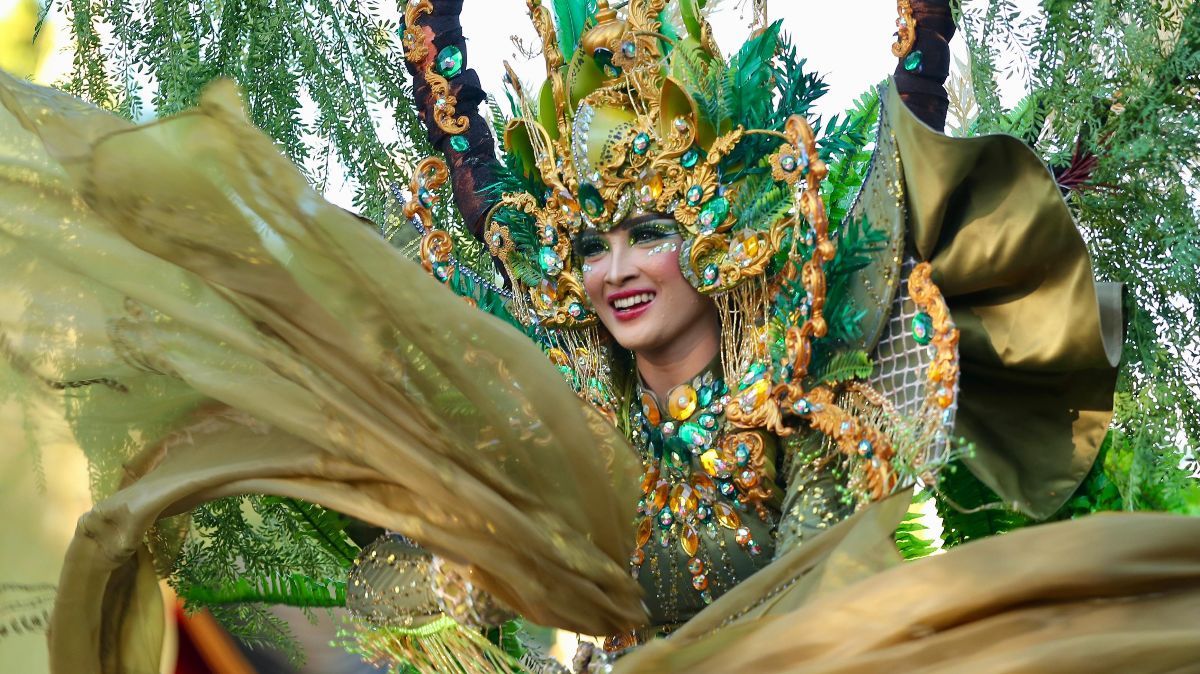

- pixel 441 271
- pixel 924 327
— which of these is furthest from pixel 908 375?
pixel 441 271

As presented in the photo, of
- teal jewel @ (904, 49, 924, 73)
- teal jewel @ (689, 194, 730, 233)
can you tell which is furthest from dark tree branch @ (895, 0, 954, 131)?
teal jewel @ (689, 194, 730, 233)

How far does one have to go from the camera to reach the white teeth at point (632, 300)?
275 cm

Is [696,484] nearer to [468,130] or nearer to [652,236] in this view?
[652,236]

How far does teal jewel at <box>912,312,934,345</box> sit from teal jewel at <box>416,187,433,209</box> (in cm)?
110

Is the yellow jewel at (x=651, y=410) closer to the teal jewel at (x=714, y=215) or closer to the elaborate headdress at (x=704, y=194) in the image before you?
the elaborate headdress at (x=704, y=194)

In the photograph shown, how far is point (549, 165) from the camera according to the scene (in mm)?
2855

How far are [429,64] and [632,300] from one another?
0.77 metres

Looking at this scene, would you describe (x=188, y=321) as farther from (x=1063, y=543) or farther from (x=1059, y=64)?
(x=1059, y=64)

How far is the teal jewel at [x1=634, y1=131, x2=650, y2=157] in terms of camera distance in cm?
274

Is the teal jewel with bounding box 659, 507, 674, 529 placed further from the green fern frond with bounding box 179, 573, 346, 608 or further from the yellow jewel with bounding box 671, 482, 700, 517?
the green fern frond with bounding box 179, 573, 346, 608

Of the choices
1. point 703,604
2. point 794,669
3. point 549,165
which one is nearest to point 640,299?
point 549,165

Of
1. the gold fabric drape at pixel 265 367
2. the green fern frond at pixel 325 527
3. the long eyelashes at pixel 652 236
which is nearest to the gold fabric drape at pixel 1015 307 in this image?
the long eyelashes at pixel 652 236

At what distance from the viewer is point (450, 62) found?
3131 millimetres

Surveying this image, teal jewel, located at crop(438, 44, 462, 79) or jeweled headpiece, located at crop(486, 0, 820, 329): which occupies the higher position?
teal jewel, located at crop(438, 44, 462, 79)
